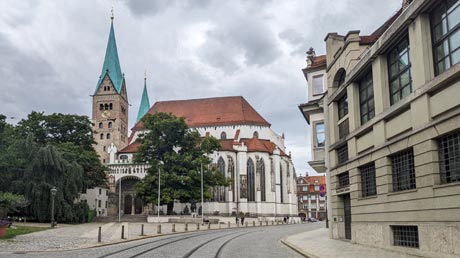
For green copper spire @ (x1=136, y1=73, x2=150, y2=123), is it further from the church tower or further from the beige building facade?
the beige building facade

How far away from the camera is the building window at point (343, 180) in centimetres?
2152

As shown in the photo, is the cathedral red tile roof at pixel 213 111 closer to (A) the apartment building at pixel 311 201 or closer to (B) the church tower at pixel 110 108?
(B) the church tower at pixel 110 108

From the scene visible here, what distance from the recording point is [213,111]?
79.9 m

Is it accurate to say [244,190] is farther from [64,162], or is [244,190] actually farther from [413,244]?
[413,244]

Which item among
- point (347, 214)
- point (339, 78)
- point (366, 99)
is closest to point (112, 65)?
point (339, 78)

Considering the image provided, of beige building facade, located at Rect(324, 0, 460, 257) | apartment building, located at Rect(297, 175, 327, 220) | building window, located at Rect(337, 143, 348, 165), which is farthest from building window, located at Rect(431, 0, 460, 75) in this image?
apartment building, located at Rect(297, 175, 327, 220)

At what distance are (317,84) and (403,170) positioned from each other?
1305 centimetres

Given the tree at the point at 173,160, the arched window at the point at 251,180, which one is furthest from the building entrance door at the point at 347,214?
the arched window at the point at 251,180

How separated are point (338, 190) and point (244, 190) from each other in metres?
46.8

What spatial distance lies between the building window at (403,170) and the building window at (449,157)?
5.94 ft

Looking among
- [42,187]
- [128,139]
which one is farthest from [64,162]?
[128,139]

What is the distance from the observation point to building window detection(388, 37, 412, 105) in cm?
1496

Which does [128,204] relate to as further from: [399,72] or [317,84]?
[399,72]

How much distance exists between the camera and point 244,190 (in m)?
68.9
